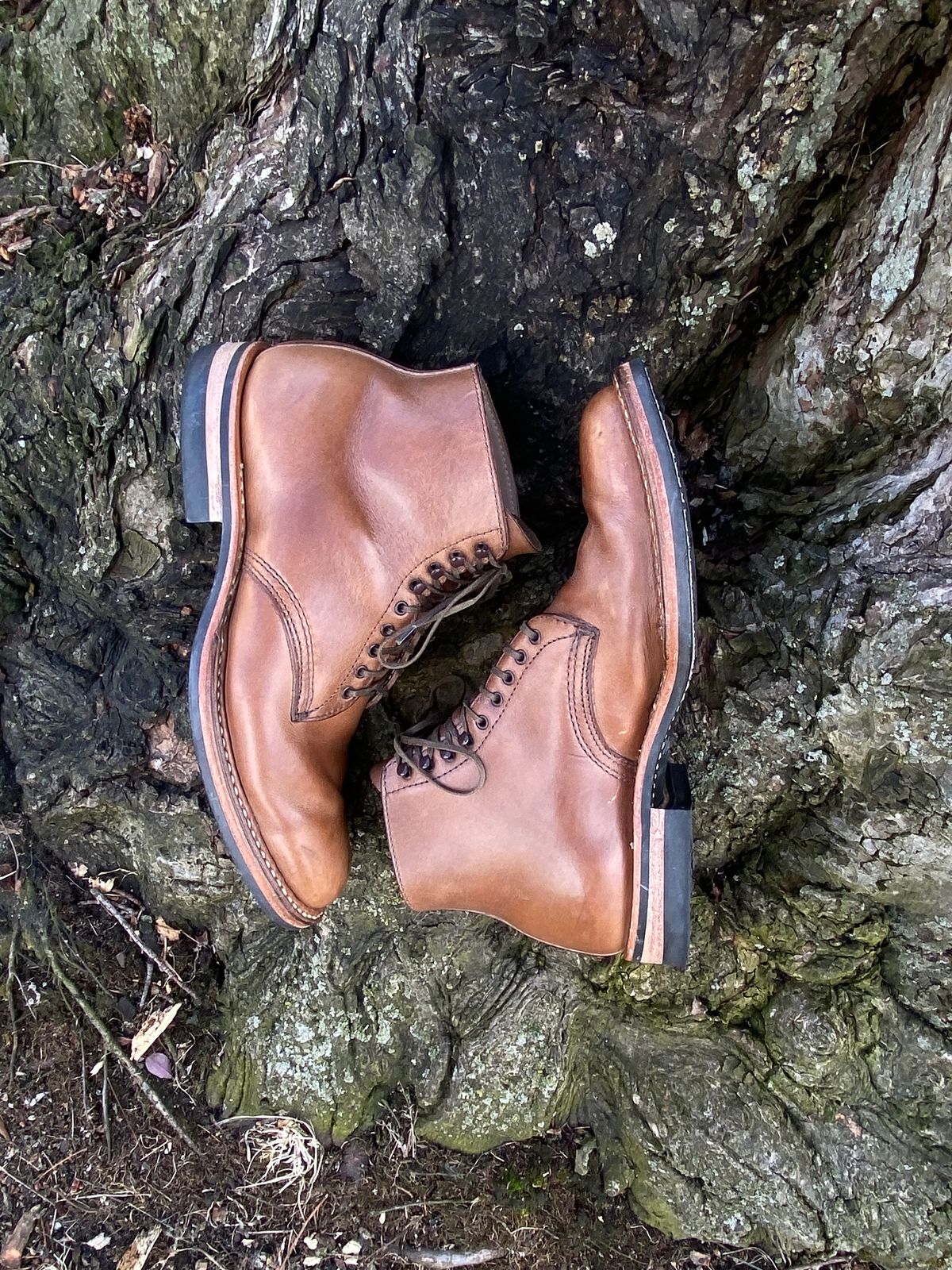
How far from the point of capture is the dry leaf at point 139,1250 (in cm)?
251

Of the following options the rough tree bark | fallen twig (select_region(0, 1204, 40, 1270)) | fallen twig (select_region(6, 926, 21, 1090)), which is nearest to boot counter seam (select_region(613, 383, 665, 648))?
the rough tree bark

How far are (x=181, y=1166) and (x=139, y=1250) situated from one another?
0.77 feet

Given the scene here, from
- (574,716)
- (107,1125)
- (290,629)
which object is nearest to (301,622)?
(290,629)

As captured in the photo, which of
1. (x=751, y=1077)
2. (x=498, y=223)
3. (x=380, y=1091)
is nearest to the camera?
(x=498, y=223)

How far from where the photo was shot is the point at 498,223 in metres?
2.01

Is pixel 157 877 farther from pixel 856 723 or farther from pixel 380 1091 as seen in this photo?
pixel 856 723

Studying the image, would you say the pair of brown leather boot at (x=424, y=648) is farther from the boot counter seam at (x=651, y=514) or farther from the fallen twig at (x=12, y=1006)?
the fallen twig at (x=12, y=1006)

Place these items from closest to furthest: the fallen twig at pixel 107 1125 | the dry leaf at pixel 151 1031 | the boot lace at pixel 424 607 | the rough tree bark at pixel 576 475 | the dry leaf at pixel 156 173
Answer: the rough tree bark at pixel 576 475 → the boot lace at pixel 424 607 → the dry leaf at pixel 156 173 → the fallen twig at pixel 107 1125 → the dry leaf at pixel 151 1031

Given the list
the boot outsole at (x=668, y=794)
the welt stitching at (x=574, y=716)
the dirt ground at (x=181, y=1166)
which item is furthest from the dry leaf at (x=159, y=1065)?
the welt stitching at (x=574, y=716)

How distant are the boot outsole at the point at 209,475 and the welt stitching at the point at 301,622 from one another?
9 centimetres

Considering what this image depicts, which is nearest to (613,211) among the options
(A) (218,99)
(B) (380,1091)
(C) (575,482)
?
(C) (575,482)

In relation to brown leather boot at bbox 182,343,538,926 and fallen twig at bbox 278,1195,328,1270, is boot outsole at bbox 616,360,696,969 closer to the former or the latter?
brown leather boot at bbox 182,343,538,926

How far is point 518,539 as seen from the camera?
2.14m

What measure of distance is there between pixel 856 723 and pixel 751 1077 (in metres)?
1.27
